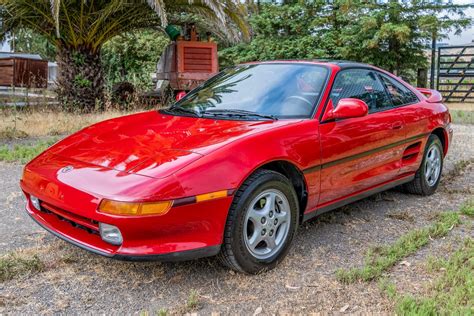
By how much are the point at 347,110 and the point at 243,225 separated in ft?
4.12

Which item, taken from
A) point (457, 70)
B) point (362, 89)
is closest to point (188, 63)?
point (362, 89)

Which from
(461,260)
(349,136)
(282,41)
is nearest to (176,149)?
(349,136)

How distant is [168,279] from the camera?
9.71ft

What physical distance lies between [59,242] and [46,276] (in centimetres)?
55

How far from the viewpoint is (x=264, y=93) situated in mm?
3730

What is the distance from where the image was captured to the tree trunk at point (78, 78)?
10.4 metres

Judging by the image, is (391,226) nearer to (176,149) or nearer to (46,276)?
(176,149)

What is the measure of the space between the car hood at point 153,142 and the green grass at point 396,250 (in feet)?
3.64

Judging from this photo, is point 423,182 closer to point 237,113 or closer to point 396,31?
point 237,113

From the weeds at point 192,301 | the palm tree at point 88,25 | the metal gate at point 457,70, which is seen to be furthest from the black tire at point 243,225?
the metal gate at point 457,70

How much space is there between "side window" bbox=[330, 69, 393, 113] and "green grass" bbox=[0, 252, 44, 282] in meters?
2.48

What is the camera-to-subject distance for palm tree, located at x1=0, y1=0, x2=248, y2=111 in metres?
9.64

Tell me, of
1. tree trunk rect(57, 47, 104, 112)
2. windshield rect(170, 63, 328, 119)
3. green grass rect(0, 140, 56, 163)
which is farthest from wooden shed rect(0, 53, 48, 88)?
windshield rect(170, 63, 328, 119)

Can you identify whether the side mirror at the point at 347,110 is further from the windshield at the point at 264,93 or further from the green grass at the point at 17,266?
the green grass at the point at 17,266
